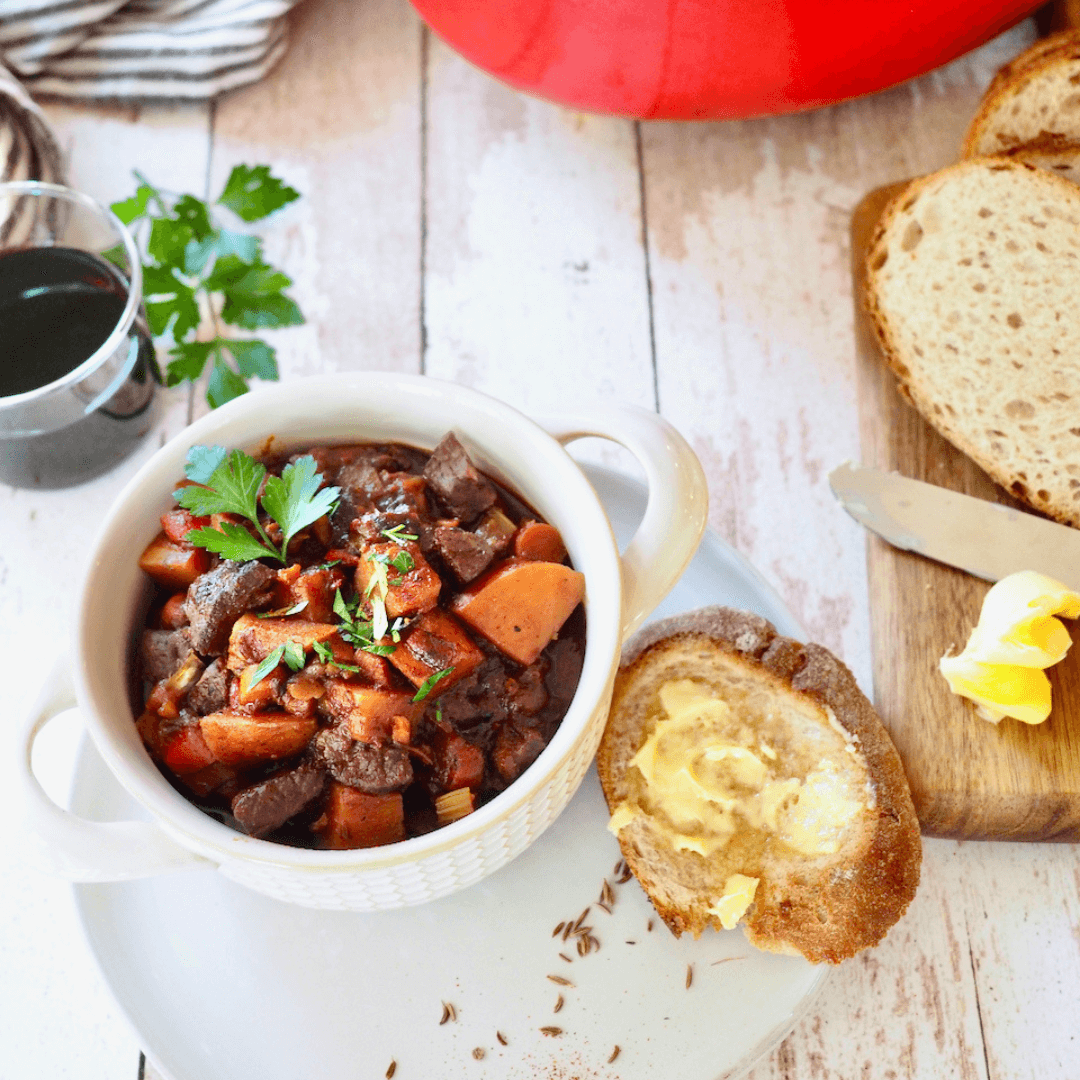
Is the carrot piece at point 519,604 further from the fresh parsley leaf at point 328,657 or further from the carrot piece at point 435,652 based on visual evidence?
the fresh parsley leaf at point 328,657

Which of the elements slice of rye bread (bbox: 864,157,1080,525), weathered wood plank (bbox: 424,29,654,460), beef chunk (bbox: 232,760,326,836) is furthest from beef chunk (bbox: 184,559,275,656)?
slice of rye bread (bbox: 864,157,1080,525)

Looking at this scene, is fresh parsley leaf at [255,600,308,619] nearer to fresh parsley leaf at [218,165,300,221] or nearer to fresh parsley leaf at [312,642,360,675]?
fresh parsley leaf at [312,642,360,675]

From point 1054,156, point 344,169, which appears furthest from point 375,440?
point 1054,156

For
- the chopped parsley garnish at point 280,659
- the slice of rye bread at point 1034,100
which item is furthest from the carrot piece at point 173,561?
the slice of rye bread at point 1034,100

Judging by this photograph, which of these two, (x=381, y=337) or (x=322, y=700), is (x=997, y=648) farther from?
(x=381, y=337)

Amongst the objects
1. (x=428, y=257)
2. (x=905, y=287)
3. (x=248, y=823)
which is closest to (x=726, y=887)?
(x=248, y=823)

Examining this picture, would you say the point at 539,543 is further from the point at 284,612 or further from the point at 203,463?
the point at 203,463
